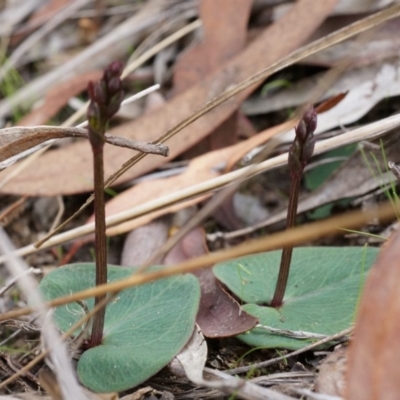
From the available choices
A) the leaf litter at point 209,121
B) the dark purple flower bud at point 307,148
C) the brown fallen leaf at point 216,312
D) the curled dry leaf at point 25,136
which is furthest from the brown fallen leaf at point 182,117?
the dark purple flower bud at point 307,148

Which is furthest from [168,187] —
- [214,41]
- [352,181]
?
[214,41]

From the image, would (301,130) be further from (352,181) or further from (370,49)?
(370,49)

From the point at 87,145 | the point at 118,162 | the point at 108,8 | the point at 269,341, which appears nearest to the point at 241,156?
Answer: the point at 118,162

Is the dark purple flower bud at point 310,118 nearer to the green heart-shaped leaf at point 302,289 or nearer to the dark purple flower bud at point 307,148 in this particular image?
the dark purple flower bud at point 307,148

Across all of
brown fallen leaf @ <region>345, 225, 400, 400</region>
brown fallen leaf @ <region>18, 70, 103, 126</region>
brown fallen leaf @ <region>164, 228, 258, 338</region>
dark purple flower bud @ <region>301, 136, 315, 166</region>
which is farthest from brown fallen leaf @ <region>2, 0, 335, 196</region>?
brown fallen leaf @ <region>345, 225, 400, 400</region>

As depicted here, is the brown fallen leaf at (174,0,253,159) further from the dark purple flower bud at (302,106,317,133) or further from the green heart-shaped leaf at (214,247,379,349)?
the dark purple flower bud at (302,106,317,133)
